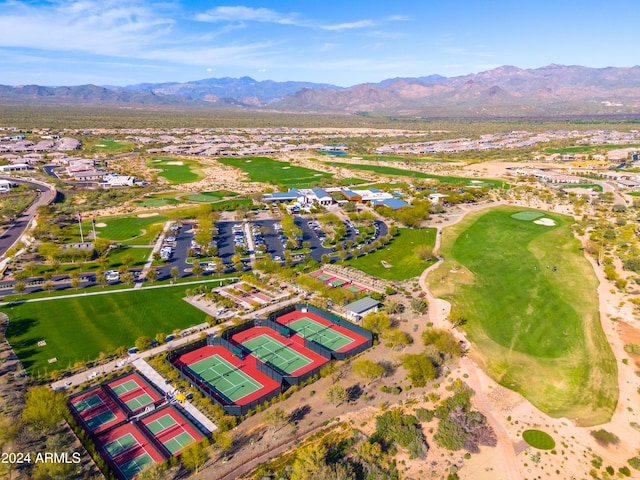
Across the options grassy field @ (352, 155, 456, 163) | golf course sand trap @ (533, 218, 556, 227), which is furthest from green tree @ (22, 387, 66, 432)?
grassy field @ (352, 155, 456, 163)

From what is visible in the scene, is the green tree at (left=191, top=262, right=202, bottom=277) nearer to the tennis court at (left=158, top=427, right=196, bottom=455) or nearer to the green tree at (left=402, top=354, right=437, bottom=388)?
the tennis court at (left=158, top=427, right=196, bottom=455)

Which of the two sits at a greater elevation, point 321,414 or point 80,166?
point 80,166

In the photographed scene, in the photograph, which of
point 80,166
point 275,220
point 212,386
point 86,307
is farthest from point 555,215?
point 80,166

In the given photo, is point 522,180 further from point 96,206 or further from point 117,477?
point 117,477

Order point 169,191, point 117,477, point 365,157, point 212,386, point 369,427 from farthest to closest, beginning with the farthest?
point 365,157 → point 169,191 → point 212,386 → point 369,427 → point 117,477

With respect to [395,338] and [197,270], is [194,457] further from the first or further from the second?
[197,270]

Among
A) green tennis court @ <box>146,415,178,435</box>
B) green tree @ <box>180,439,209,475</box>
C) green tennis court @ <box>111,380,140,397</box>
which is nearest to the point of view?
green tree @ <box>180,439,209,475</box>

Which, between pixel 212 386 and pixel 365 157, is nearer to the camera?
pixel 212 386
